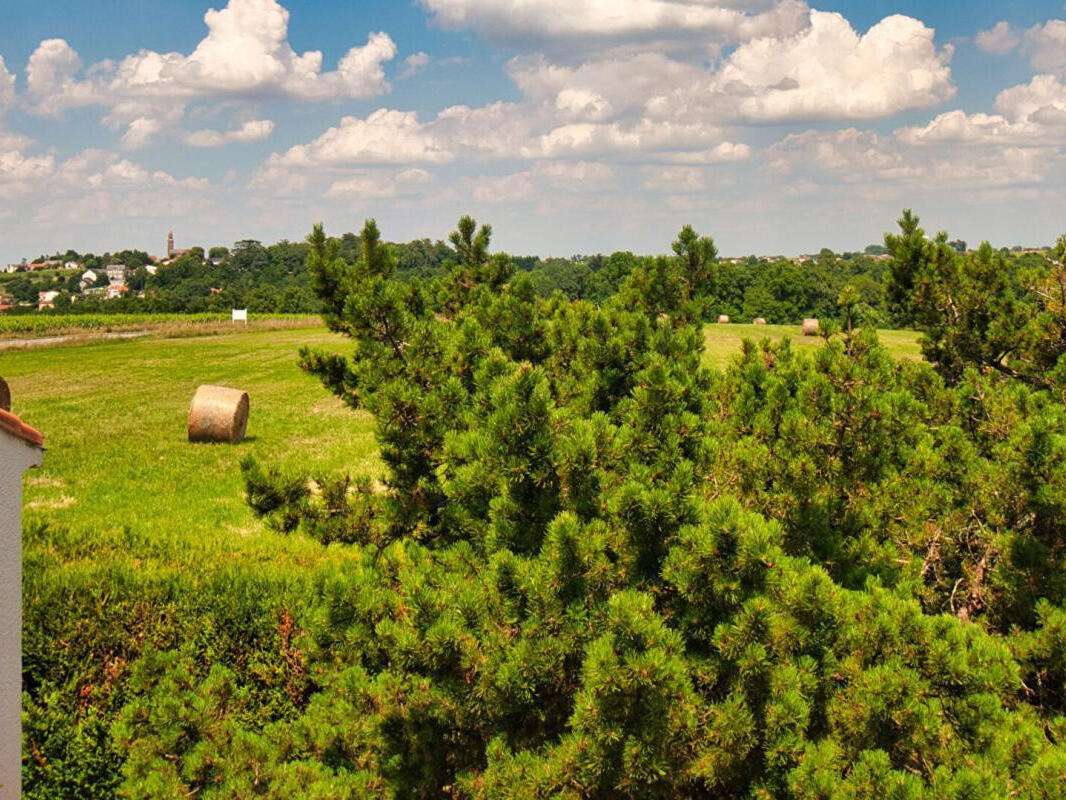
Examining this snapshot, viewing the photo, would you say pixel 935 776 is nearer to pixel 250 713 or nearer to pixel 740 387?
pixel 740 387

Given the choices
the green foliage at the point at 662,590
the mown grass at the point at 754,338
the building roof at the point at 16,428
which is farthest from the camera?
the mown grass at the point at 754,338

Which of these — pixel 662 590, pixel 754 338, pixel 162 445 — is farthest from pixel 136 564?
pixel 754 338

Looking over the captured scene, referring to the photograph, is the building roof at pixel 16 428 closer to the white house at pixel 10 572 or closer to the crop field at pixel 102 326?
the white house at pixel 10 572

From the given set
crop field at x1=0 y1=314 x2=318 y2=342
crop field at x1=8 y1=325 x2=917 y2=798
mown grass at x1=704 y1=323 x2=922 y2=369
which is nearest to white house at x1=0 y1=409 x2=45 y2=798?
crop field at x1=8 y1=325 x2=917 y2=798

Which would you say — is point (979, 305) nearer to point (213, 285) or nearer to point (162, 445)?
point (162, 445)

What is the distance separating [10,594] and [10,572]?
5.0 inches

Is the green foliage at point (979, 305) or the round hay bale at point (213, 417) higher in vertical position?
the green foliage at point (979, 305)

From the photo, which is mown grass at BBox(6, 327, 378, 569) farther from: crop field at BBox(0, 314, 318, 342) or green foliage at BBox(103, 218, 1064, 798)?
crop field at BBox(0, 314, 318, 342)

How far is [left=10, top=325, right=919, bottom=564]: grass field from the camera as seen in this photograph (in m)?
9.91

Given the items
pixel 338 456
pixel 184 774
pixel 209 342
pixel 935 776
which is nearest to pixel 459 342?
pixel 184 774

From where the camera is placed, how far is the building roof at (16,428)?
4477 millimetres

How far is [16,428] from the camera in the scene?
4.57 metres

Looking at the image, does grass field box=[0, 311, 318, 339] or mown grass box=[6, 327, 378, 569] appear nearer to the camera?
mown grass box=[6, 327, 378, 569]

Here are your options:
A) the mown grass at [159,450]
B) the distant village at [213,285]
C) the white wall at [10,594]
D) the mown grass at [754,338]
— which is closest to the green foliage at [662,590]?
the white wall at [10,594]
